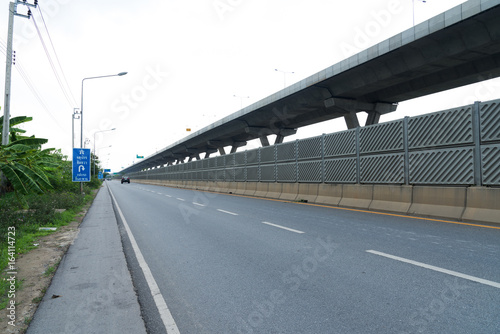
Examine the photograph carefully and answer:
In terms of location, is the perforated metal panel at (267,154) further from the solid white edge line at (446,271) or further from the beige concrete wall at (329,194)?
the solid white edge line at (446,271)

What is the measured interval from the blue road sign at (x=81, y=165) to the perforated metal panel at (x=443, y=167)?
1824 centimetres

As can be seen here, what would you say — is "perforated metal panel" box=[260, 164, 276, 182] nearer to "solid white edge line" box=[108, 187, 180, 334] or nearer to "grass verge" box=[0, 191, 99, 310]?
"grass verge" box=[0, 191, 99, 310]

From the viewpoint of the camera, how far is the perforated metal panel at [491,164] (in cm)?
888

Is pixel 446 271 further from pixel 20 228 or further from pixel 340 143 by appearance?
pixel 340 143

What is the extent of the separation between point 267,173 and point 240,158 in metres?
5.55

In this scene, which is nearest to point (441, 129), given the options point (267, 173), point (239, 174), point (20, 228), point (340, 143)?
point (340, 143)

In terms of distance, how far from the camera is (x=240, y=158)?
28.0 metres

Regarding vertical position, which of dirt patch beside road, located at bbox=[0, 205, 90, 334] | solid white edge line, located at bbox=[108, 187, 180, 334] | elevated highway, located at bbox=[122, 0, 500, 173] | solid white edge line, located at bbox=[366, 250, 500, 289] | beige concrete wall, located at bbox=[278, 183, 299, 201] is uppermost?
elevated highway, located at bbox=[122, 0, 500, 173]

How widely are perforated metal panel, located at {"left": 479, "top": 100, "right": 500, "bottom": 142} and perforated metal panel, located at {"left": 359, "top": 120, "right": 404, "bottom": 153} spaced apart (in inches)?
116

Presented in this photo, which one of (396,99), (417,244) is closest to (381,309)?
(417,244)

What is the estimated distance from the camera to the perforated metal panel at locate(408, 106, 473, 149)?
985 cm

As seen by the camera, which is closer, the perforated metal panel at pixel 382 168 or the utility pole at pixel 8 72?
the utility pole at pixel 8 72

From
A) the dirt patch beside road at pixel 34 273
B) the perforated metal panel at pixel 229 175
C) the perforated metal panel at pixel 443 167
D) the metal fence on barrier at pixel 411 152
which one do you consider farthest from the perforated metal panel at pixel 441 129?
the perforated metal panel at pixel 229 175

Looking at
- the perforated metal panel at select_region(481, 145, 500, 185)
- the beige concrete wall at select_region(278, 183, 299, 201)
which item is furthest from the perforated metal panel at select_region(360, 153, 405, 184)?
the beige concrete wall at select_region(278, 183, 299, 201)
